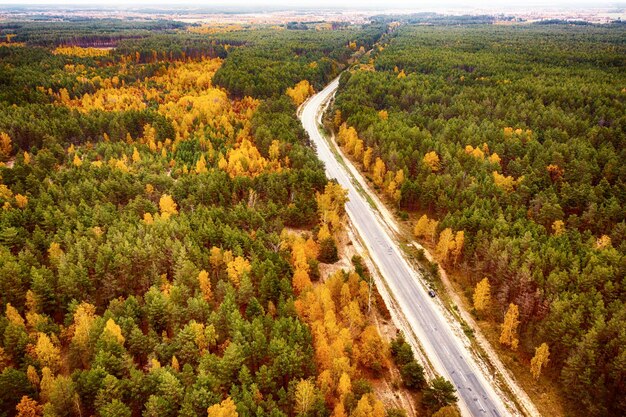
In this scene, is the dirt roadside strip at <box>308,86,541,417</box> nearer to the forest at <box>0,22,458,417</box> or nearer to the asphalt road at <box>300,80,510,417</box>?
the asphalt road at <box>300,80,510,417</box>

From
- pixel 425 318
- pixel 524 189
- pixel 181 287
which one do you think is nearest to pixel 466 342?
pixel 425 318

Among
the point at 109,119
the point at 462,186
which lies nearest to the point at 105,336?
the point at 462,186

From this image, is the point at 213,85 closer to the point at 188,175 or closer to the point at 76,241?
the point at 188,175

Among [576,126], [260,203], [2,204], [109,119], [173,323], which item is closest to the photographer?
[173,323]

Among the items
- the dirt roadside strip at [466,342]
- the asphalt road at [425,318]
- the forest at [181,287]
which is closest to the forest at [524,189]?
the dirt roadside strip at [466,342]

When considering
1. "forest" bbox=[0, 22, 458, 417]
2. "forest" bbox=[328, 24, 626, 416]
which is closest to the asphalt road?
"forest" bbox=[0, 22, 458, 417]

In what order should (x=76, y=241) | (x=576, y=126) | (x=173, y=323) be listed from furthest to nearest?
(x=576, y=126)
(x=76, y=241)
(x=173, y=323)

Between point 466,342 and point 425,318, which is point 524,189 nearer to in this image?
point 425,318
